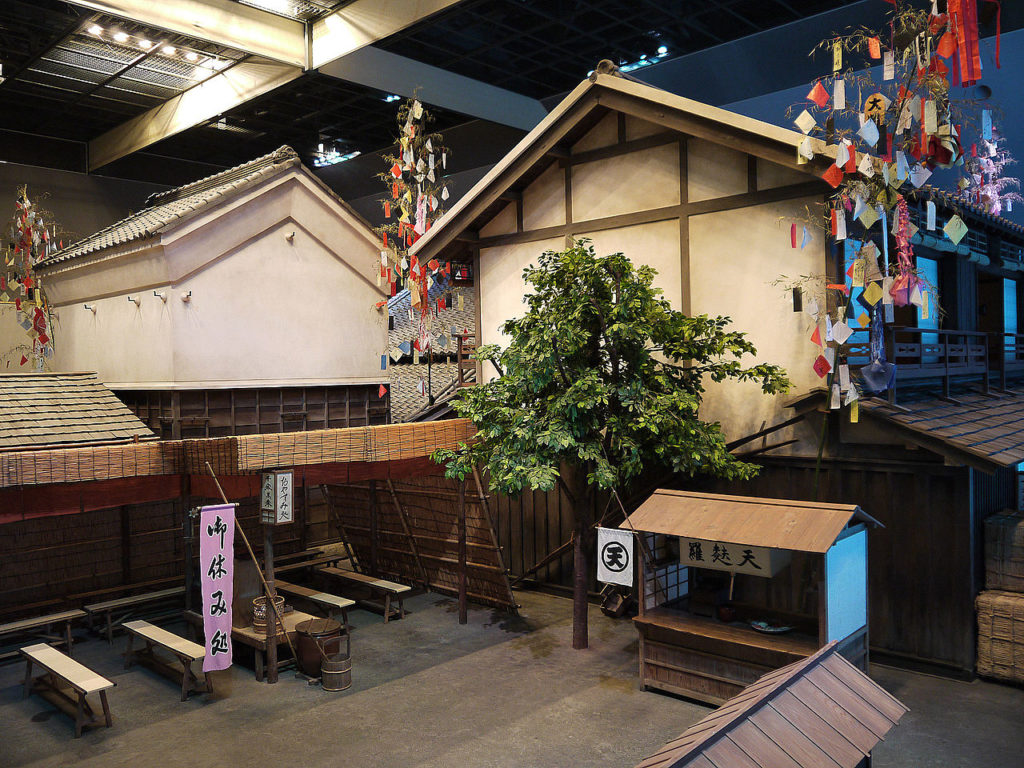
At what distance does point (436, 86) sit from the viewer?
17.8 m

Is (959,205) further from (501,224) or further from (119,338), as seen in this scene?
(119,338)

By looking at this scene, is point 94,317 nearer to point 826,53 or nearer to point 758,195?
point 758,195

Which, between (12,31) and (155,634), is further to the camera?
(12,31)

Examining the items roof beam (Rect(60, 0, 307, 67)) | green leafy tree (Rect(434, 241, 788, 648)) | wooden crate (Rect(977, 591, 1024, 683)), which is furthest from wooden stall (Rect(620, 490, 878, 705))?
roof beam (Rect(60, 0, 307, 67))

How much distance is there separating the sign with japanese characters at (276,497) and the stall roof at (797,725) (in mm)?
6474

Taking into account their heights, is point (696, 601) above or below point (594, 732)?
above

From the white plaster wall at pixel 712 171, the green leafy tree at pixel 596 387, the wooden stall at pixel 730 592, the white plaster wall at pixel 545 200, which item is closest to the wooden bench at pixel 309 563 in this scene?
the green leafy tree at pixel 596 387

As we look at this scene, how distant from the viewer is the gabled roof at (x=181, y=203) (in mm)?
13758

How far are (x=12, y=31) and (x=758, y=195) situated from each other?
15145mm

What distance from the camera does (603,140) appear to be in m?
12.7

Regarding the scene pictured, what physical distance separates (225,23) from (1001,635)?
1578 centimetres

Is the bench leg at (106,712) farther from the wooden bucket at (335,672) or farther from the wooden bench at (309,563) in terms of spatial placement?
the wooden bench at (309,563)

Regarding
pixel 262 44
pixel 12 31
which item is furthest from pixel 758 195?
pixel 12 31

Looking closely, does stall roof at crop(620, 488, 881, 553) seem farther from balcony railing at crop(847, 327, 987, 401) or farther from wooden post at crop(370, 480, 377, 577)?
wooden post at crop(370, 480, 377, 577)
